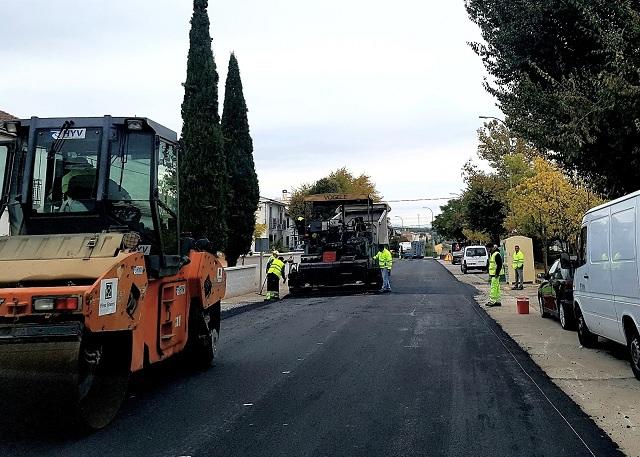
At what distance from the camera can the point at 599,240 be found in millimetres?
9297

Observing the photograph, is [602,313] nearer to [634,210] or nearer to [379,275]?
[634,210]

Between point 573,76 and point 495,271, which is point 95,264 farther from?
point 495,271

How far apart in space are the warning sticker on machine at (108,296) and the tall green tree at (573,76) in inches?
296

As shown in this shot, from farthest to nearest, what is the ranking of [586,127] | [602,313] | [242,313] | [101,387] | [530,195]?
[530,195] < [242,313] < [586,127] < [602,313] < [101,387]

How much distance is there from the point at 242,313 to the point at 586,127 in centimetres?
1025

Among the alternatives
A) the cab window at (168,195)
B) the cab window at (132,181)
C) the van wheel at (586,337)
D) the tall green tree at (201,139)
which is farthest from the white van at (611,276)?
the tall green tree at (201,139)

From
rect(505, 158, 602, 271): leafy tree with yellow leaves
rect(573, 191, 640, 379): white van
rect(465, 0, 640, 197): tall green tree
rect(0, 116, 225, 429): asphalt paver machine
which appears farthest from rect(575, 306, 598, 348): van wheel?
rect(505, 158, 602, 271): leafy tree with yellow leaves

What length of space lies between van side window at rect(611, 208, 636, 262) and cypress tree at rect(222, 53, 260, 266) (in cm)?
1968

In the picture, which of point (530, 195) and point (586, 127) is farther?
point (530, 195)

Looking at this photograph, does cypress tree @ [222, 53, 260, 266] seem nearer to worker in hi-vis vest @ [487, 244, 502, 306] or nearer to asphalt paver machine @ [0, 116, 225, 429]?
worker in hi-vis vest @ [487, 244, 502, 306]

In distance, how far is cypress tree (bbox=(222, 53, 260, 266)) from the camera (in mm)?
27438

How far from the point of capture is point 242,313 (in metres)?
17.3

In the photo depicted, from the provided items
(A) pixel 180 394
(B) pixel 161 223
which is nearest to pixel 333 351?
(A) pixel 180 394

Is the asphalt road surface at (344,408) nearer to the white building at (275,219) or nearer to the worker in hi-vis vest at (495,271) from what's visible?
the worker in hi-vis vest at (495,271)
